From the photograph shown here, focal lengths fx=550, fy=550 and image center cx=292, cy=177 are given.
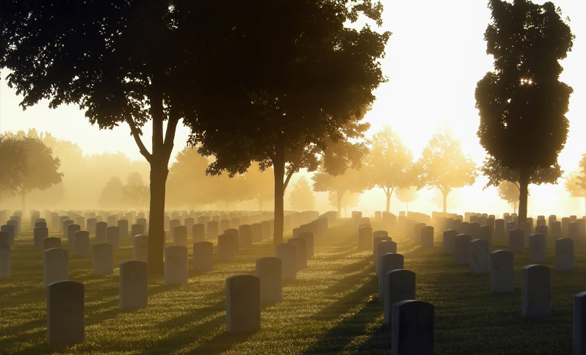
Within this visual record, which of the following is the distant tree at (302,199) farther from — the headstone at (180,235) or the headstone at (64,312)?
the headstone at (64,312)

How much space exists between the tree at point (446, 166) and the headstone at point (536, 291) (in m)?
46.2

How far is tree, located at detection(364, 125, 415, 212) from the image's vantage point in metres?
55.8

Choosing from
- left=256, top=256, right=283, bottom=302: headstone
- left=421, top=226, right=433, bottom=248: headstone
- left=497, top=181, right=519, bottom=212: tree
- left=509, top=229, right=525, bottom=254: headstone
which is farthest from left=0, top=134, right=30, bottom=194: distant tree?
left=497, top=181, right=519, bottom=212: tree

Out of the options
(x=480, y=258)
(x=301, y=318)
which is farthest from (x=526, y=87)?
(x=301, y=318)

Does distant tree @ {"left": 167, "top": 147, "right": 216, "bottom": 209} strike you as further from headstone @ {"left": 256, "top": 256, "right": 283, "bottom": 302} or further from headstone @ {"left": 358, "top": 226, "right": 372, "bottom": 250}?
headstone @ {"left": 256, "top": 256, "right": 283, "bottom": 302}

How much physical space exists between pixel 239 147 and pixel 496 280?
32.6 ft

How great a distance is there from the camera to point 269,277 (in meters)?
11.3

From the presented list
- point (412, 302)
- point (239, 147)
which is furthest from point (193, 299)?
point (239, 147)

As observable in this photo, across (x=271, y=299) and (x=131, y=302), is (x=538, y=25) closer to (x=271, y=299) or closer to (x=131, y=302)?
(x=271, y=299)

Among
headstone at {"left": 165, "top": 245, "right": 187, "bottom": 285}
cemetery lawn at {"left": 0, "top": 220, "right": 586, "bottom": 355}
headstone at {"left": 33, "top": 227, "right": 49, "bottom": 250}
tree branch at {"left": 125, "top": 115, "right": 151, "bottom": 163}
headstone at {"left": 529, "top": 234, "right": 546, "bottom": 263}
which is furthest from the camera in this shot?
headstone at {"left": 33, "top": 227, "right": 49, "bottom": 250}

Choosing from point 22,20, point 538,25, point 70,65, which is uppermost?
point 538,25

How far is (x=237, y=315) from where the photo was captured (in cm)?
877

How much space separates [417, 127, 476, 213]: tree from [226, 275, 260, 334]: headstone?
4824 cm

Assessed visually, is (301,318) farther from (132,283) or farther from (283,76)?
(283,76)
